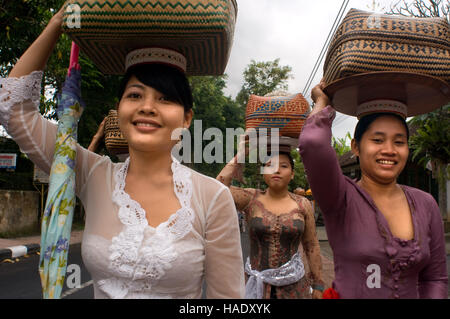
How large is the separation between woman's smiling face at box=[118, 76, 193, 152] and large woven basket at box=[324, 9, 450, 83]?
844 mm

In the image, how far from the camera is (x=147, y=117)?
1619 mm

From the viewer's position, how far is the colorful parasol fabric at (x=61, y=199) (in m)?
1.49

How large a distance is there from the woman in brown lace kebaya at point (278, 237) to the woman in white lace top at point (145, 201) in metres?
1.34

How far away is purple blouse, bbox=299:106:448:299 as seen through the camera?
1808 millimetres

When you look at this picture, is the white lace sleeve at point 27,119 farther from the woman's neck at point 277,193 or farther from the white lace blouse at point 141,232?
the woman's neck at point 277,193

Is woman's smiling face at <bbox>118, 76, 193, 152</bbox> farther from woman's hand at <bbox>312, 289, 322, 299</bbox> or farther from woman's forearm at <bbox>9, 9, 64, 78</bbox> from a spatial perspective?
woman's hand at <bbox>312, 289, 322, 299</bbox>

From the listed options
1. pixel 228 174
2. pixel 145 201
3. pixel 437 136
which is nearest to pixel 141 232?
pixel 145 201

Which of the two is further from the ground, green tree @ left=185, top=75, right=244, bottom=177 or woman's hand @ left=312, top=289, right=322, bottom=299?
green tree @ left=185, top=75, right=244, bottom=177

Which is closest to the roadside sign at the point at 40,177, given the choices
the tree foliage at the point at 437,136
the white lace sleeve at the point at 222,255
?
the tree foliage at the point at 437,136

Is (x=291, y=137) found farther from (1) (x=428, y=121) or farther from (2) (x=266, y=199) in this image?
(1) (x=428, y=121)

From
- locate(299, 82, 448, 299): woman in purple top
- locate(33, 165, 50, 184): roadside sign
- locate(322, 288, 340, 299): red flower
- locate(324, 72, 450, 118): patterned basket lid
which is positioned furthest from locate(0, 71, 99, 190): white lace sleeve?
locate(33, 165, 50, 184): roadside sign

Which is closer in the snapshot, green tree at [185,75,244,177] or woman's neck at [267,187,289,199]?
woman's neck at [267,187,289,199]
